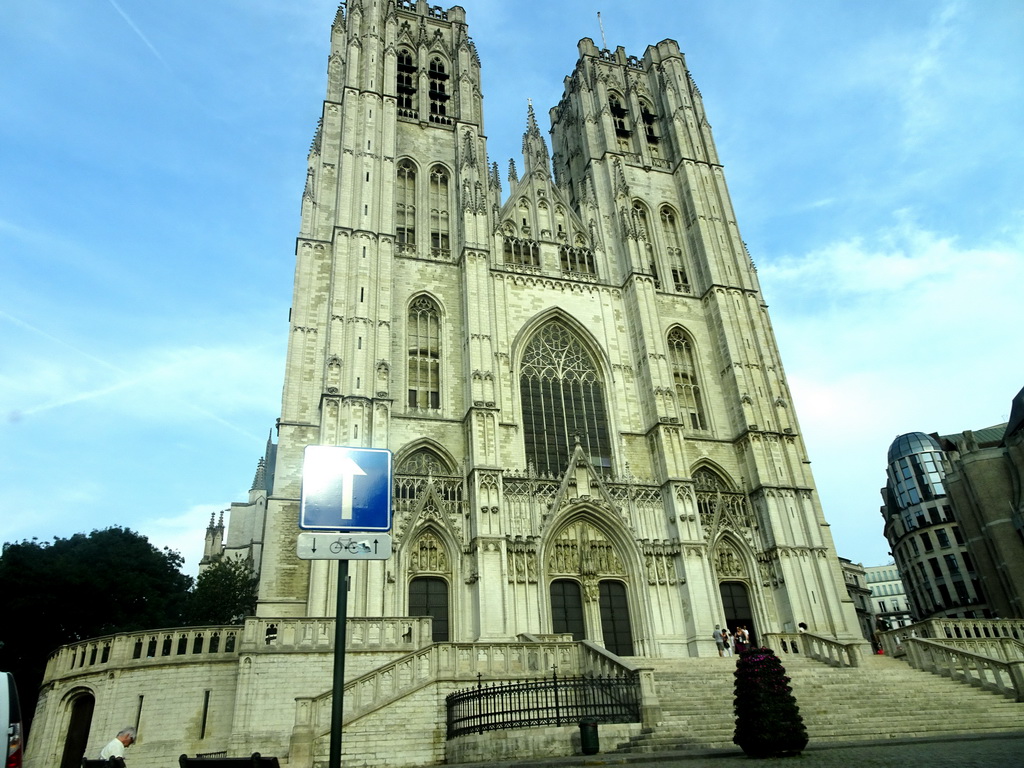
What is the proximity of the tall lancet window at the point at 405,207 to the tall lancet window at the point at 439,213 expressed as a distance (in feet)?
2.43

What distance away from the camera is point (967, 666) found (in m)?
17.0

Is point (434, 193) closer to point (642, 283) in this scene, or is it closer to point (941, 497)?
point (642, 283)

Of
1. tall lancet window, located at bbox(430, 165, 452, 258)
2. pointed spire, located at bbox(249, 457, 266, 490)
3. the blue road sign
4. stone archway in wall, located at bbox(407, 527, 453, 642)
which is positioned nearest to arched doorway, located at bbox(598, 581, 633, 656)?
stone archway in wall, located at bbox(407, 527, 453, 642)

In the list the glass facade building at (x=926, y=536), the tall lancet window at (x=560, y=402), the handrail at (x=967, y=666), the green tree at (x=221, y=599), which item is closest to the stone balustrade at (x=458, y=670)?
the handrail at (x=967, y=666)

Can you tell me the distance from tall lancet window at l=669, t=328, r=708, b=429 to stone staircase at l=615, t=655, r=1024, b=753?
12.1 metres

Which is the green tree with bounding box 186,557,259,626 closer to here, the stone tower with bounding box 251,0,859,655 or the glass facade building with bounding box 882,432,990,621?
the stone tower with bounding box 251,0,859,655

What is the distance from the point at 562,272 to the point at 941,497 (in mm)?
37418

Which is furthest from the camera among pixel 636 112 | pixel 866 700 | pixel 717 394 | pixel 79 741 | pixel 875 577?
pixel 875 577

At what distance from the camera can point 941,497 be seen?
51250 mm

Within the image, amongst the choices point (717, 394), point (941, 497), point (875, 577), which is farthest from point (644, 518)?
point (875, 577)

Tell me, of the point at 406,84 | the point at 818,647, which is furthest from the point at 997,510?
the point at 406,84

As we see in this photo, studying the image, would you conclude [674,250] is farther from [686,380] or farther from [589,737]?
[589,737]

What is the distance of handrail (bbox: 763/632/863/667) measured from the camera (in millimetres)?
18172

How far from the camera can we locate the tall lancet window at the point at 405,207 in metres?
28.2
